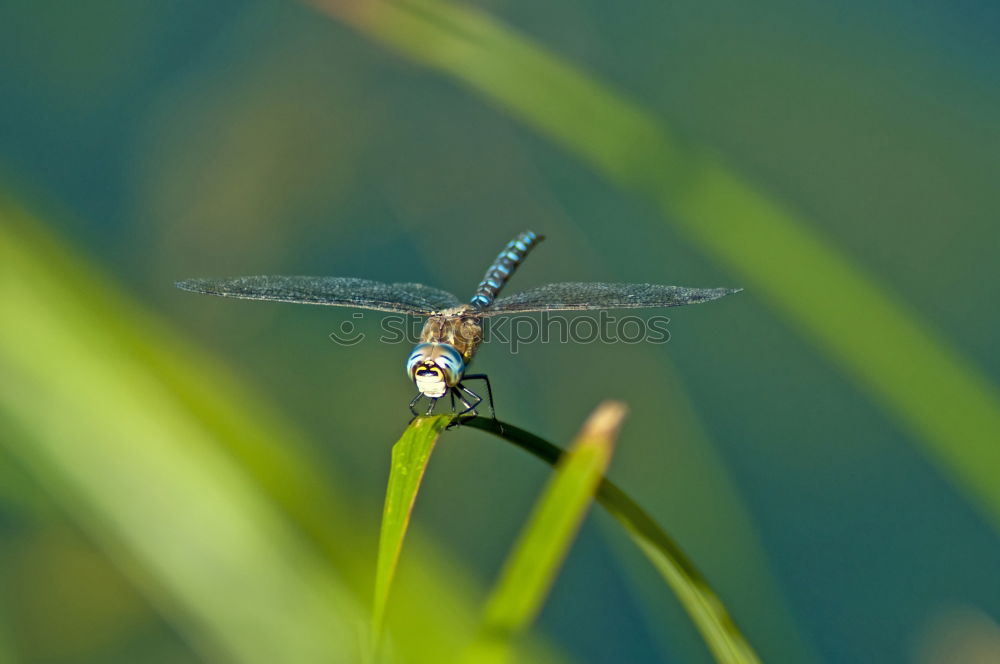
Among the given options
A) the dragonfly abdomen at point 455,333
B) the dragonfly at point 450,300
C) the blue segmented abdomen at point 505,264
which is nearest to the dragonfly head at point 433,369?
the dragonfly at point 450,300

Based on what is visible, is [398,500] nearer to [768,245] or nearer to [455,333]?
[455,333]

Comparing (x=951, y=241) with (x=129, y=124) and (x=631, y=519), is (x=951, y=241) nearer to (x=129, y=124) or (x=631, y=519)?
(x=631, y=519)

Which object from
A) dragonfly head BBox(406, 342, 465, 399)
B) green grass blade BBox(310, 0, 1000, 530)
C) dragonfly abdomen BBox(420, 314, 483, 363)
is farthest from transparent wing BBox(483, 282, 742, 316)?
dragonfly head BBox(406, 342, 465, 399)

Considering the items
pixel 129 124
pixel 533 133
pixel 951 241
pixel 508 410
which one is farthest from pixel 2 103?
pixel 951 241

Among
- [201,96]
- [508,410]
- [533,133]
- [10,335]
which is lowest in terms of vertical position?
[10,335]

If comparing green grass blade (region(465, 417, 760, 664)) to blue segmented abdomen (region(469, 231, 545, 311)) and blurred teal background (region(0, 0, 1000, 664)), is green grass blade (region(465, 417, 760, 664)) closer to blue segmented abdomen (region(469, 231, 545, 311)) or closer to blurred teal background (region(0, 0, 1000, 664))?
blurred teal background (region(0, 0, 1000, 664))

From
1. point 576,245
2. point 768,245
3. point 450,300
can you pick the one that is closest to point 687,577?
point 768,245
